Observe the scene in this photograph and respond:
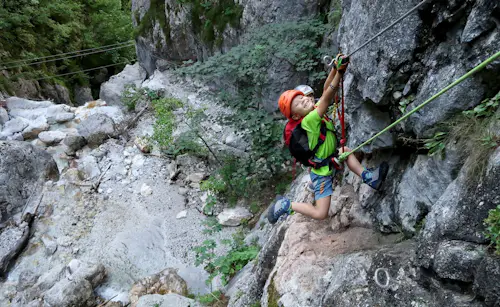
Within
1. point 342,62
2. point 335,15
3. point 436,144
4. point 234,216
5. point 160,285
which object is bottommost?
point 160,285

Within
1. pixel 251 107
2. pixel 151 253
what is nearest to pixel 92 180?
pixel 151 253

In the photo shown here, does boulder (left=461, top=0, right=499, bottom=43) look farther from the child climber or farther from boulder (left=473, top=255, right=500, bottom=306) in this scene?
boulder (left=473, top=255, right=500, bottom=306)

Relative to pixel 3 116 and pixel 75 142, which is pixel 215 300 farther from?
pixel 3 116

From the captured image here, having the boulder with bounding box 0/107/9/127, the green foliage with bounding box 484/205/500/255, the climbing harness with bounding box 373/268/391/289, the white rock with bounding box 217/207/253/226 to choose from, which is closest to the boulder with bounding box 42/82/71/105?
the boulder with bounding box 0/107/9/127

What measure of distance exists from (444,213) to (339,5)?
5.56m

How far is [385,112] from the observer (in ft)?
11.2

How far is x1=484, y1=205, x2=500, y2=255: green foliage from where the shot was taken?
1911mm

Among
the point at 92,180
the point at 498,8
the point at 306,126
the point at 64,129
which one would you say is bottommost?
the point at 92,180

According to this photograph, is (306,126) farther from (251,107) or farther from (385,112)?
(251,107)

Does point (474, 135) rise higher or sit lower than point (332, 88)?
lower

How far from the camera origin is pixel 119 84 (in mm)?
15336

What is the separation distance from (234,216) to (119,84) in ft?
34.4

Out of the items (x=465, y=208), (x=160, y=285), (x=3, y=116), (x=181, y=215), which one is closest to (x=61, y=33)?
(x=3, y=116)

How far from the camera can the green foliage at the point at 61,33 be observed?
1518 cm
